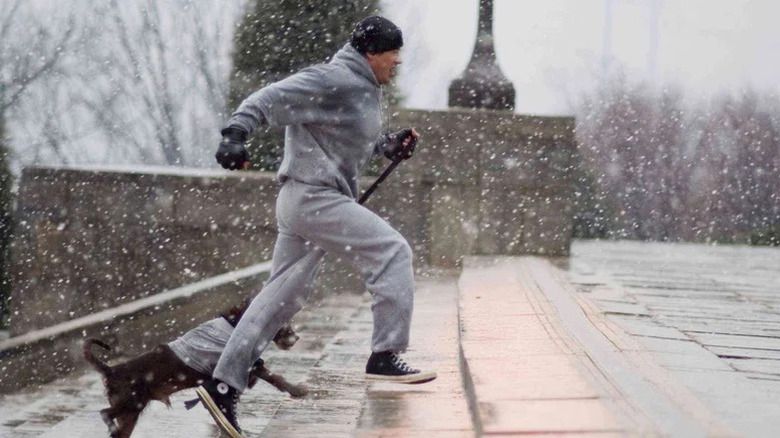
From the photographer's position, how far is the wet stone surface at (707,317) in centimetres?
338

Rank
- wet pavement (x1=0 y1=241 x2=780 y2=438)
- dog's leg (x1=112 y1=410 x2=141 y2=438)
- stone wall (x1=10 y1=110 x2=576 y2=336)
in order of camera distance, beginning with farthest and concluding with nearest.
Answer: stone wall (x1=10 y1=110 x2=576 y2=336), dog's leg (x1=112 y1=410 x2=141 y2=438), wet pavement (x1=0 y1=241 x2=780 y2=438)

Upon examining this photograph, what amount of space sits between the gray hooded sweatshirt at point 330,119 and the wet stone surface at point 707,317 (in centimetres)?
131

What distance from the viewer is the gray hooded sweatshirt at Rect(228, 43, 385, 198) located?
12.7 feet

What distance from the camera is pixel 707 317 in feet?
18.3

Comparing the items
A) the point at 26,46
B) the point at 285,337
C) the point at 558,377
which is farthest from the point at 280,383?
the point at 26,46

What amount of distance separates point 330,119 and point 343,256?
0.49m

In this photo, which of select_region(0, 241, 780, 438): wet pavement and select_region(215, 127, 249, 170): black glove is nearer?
select_region(0, 241, 780, 438): wet pavement

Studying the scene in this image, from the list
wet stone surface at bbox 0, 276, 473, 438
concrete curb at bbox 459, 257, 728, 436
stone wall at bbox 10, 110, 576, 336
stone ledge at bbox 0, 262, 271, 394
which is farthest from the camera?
stone wall at bbox 10, 110, 576, 336

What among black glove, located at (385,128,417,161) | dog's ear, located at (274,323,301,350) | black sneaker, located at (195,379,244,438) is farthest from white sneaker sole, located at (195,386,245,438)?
black glove, located at (385,128,417,161)

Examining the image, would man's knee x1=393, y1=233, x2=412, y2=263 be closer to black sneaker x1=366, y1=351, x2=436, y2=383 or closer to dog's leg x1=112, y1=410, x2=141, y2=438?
black sneaker x1=366, y1=351, x2=436, y2=383

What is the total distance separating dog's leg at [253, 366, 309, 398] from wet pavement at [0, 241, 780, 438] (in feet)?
0.19

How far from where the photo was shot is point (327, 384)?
4.55 meters

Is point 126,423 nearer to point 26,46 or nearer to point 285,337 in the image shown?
point 285,337

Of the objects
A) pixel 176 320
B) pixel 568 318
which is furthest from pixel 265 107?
pixel 176 320
